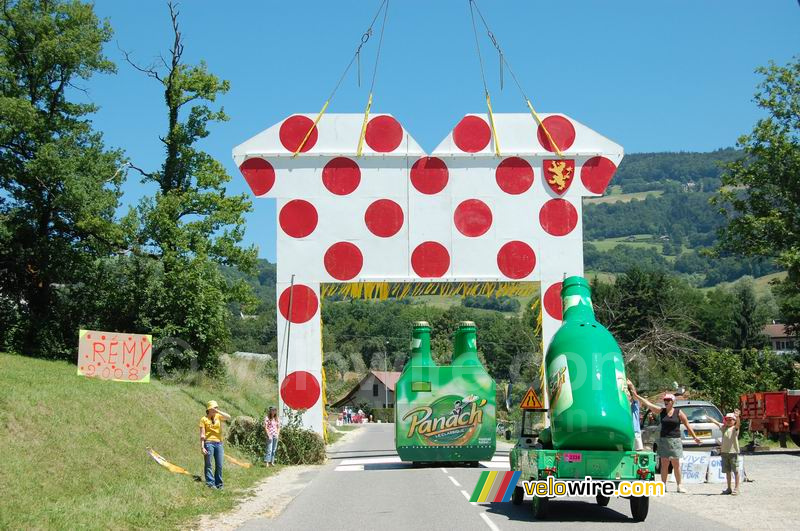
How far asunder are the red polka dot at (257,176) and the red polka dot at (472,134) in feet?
17.4

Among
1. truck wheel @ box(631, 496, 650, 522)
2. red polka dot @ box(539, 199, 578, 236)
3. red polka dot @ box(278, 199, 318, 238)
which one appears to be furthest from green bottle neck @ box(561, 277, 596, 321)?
red polka dot @ box(278, 199, 318, 238)

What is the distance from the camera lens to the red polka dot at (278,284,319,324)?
24.5 m

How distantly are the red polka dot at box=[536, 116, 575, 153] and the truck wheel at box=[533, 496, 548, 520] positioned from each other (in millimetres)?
14563

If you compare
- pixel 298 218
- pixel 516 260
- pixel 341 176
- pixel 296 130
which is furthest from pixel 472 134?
pixel 298 218

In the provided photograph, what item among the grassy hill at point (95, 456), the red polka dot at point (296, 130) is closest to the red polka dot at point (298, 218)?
the red polka dot at point (296, 130)

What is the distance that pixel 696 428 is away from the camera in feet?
71.1

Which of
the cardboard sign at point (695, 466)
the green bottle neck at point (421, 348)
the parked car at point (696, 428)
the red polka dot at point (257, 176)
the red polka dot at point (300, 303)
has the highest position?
the red polka dot at point (257, 176)

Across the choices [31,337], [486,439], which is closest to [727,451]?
[486,439]

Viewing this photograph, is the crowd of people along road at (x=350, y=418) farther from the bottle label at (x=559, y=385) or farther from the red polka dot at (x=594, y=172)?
the bottle label at (x=559, y=385)

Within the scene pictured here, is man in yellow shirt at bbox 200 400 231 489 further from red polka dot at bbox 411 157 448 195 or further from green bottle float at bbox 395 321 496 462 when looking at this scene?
red polka dot at bbox 411 157 448 195

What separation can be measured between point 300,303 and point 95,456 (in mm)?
9413

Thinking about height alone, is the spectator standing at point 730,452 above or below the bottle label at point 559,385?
below

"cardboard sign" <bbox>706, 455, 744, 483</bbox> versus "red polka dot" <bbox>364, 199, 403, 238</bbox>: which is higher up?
"red polka dot" <bbox>364, 199, 403, 238</bbox>

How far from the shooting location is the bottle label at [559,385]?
12516 millimetres
